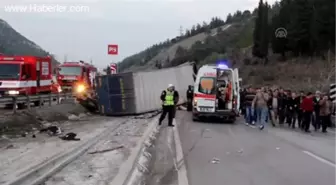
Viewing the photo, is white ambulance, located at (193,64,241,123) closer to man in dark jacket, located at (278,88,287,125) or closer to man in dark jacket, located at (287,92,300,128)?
man in dark jacket, located at (278,88,287,125)

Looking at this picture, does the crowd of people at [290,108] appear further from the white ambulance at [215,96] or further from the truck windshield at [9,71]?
the truck windshield at [9,71]

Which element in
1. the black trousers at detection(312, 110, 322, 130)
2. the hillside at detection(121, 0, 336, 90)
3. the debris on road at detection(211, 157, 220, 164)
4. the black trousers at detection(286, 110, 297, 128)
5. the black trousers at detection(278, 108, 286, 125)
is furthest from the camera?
the hillside at detection(121, 0, 336, 90)

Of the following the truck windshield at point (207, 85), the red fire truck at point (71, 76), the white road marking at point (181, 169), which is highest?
the red fire truck at point (71, 76)

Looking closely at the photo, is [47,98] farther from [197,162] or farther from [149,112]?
[197,162]

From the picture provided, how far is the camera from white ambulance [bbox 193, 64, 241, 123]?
73.5ft

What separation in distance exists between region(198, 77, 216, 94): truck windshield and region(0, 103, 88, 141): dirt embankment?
19.6ft

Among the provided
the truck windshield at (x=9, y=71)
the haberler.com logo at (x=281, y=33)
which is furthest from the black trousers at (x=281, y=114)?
the haberler.com logo at (x=281, y=33)

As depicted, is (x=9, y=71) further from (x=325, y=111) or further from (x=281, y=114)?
(x=325, y=111)

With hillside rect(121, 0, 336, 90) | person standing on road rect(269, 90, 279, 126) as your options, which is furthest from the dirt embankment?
hillside rect(121, 0, 336, 90)

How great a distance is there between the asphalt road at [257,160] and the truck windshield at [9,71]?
10.9m

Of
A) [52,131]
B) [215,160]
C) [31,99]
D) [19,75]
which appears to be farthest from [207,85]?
[215,160]

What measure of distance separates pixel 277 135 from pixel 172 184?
386 inches

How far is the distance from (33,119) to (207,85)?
8991 mm

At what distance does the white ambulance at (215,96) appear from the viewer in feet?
73.5
